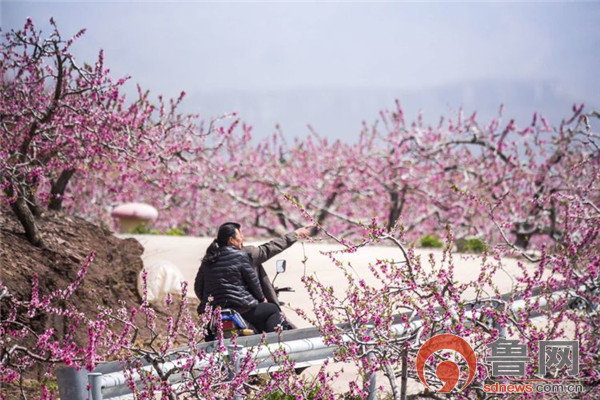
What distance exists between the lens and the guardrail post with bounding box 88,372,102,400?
12.3 ft

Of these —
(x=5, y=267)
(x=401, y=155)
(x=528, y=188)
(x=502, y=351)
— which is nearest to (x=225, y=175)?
(x=401, y=155)

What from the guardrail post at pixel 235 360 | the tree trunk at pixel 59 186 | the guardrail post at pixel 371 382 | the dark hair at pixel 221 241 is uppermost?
the tree trunk at pixel 59 186

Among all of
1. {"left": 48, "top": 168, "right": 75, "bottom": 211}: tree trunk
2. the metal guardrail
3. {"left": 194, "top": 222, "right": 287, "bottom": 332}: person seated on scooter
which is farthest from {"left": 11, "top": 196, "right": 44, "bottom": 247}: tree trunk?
the metal guardrail

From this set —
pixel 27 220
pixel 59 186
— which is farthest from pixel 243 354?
pixel 59 186

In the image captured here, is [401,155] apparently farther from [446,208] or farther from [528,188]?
[528,188]

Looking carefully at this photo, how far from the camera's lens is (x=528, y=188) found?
14.8 m

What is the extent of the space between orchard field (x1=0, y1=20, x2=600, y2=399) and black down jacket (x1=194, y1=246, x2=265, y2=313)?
56 cm

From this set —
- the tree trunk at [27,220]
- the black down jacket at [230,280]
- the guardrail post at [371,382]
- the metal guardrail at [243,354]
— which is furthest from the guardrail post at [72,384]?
the tree trunk at [27,220]

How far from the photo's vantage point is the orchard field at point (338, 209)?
4.49 metres

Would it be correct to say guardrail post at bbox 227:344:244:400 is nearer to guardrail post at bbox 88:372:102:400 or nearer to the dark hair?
guardrail post at bbox 88:372:102:400

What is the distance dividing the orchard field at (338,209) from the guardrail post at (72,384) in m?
0.12

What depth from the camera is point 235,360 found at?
4.19 m

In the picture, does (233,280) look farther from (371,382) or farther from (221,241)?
(371,382)

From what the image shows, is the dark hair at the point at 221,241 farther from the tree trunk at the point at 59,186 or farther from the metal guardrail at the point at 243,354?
the tree trunk at the point at 59,186
